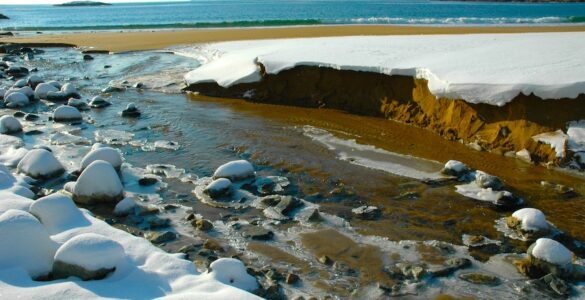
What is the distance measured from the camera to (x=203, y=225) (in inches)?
232

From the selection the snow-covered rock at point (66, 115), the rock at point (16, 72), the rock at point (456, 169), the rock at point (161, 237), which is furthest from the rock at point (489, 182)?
the rock at point (16, 72)

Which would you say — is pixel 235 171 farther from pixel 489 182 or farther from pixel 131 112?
pixel 131 112

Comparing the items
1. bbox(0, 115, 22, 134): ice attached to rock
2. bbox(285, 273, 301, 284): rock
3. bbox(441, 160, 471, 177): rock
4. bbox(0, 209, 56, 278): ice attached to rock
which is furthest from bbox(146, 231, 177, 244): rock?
bbox(0, 115, 22, 134): ice attached to rock

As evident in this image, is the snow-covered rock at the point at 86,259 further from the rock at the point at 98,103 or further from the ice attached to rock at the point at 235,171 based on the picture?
the rock at the point at 98,103

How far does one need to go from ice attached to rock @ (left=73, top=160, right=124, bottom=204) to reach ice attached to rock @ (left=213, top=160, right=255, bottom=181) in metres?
1.37

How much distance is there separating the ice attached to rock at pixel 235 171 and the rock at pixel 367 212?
175cm

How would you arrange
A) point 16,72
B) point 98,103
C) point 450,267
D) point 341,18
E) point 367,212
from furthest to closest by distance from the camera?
point 341,18 < point 16,72 < point 98,103 < point 367,212 < point 450,267

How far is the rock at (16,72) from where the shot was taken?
1729 centimetres

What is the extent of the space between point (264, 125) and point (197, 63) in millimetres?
9013

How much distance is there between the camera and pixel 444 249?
5.39 meters

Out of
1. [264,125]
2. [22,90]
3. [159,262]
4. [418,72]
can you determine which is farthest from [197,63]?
[159,262]

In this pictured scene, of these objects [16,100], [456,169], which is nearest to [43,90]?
[16,100]

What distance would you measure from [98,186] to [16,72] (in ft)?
43.1

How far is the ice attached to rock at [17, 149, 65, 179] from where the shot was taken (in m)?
7.50
